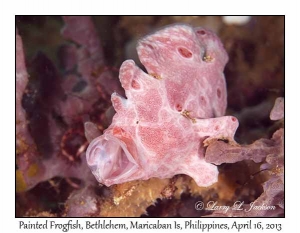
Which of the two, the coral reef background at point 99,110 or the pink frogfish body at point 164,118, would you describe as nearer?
the pink frogfish body at point 164,118

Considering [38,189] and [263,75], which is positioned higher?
[263,75]

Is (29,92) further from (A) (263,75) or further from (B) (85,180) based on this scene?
(A) (263,75)

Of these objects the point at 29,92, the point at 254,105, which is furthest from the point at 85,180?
the point at 254,105

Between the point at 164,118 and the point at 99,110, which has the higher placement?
the point at 99,110

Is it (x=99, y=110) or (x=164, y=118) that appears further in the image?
(x=99, y=110)
